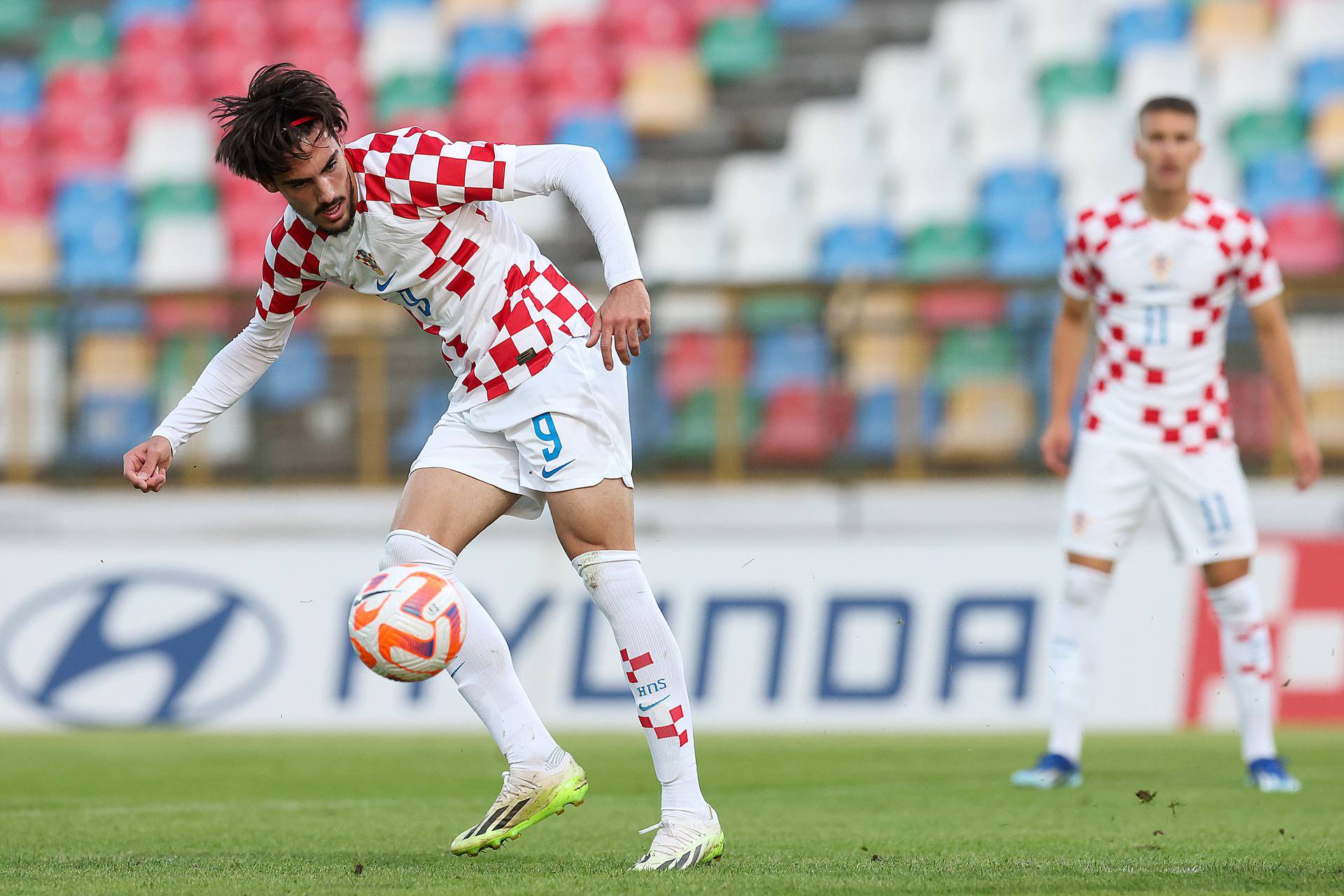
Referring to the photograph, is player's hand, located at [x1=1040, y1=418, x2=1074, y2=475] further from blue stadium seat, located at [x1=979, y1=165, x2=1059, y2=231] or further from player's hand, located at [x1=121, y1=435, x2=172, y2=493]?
blue stadium seat, located at [x1=979, y1=165, x2=1059, y2=231]

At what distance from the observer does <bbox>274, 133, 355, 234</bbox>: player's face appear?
404cm

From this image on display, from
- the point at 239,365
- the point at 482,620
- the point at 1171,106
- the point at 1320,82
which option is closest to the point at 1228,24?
the point at 1320,82

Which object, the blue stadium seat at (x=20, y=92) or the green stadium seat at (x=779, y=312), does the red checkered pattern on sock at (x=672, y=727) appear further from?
the blue stadium seat at (x=20, y=92)

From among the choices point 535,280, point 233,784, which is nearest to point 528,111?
point 233,784

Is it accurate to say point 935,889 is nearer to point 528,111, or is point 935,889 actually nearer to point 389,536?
point 389,536

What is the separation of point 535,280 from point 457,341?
25 cm

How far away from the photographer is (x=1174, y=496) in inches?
251

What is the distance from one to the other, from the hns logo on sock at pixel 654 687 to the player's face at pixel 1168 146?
2.87 metres

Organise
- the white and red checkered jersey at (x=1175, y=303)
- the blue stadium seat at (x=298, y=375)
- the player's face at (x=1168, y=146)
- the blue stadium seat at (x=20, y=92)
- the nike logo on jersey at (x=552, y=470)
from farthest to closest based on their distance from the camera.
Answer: the blue stadium seat at (x=20, y=92) < the blue stadium seat at (x=298, y=375) < the white and red checkered jersey at (x=1175, y=303) < the player's face at (x=1168, y=146) < the nike logo on jersey at (x=552, y=470)

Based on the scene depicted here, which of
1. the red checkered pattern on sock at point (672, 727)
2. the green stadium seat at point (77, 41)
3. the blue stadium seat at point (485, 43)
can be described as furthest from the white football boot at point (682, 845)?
the green stadium seat at point (77, 41)

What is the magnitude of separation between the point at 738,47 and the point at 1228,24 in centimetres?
432

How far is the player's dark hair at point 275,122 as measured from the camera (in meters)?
3.96

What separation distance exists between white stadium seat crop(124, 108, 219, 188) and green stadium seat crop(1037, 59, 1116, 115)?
7209 millimetres

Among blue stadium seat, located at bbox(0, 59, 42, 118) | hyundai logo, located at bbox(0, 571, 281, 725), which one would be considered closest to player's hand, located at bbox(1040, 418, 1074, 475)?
hyundai logo, located at bbox(0, 571, 281, 725)
